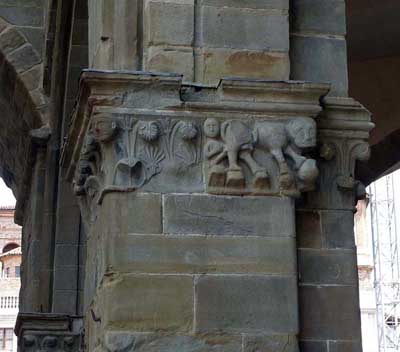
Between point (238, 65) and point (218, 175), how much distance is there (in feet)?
1.89

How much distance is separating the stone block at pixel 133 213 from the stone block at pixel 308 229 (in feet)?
2.31

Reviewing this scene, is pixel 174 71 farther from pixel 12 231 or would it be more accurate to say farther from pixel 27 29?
pixel 12 231

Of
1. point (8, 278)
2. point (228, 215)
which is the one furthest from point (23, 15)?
point (8, 278)

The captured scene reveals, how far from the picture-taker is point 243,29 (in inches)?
195

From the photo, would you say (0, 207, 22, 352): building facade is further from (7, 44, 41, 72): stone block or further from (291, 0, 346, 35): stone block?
(291, 0, 346, 35): stone block

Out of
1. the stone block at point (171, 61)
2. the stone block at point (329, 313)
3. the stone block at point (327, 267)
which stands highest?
the stone block at point (171, 61)

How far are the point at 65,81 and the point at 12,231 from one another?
40089 millimetres

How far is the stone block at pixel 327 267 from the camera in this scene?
15.9 feet

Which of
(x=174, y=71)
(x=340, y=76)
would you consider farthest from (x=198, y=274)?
(x=340, y=76)

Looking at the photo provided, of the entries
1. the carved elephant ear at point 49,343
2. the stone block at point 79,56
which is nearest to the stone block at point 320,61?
the carved elephant ear at point 49,343

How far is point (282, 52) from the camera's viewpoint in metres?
4.98

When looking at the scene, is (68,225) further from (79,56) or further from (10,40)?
(10,40)

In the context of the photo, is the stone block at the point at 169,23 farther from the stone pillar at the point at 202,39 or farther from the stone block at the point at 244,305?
the stone block at the point at 244,305

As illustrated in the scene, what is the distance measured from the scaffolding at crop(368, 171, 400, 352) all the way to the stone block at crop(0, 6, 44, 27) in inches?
893
